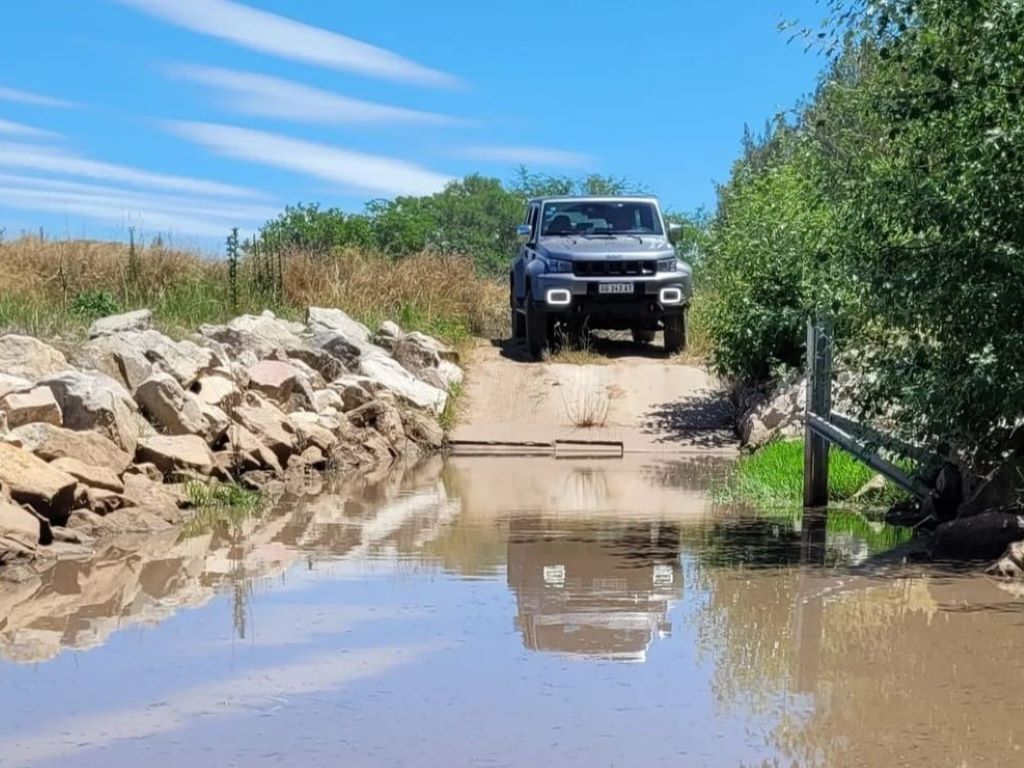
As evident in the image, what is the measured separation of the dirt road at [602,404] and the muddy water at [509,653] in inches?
328

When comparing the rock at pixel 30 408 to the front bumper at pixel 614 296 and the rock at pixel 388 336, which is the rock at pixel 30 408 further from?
the front bumper at pixel 614 296

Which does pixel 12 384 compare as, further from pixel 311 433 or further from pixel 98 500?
pixel 311 433

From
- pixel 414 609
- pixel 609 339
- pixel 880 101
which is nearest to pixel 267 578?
pixel 414 609

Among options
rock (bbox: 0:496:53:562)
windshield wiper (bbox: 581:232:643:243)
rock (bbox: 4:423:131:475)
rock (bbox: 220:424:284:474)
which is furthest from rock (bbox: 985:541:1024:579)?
windshield wiper (bbox: 581:232:643:243)

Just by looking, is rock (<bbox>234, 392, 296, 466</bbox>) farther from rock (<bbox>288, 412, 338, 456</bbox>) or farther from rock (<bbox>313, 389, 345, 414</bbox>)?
rock (<bbox>313, 389, 345, 414</bbox>)

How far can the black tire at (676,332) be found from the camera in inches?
868

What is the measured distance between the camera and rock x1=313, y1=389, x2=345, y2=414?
1653 centimetres

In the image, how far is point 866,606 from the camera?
693cm

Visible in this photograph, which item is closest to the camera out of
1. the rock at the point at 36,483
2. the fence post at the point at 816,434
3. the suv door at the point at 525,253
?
the rock at the point at 36,483

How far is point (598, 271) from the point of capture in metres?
20.8

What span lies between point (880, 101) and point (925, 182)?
2.13 ft

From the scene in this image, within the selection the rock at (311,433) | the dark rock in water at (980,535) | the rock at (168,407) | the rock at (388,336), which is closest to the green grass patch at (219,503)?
the rock at (168,407)

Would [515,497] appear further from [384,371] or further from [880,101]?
[384,371]

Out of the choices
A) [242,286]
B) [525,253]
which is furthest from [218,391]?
[242,286]
